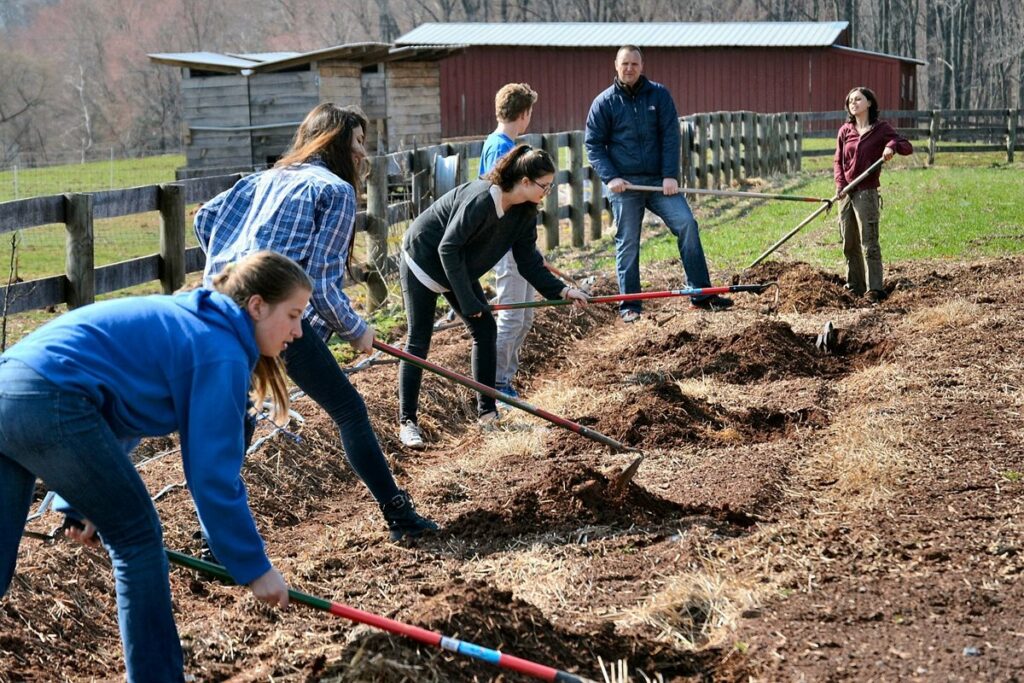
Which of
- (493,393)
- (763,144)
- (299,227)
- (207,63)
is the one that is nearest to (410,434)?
(493,393)

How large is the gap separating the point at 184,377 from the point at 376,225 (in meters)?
7.57

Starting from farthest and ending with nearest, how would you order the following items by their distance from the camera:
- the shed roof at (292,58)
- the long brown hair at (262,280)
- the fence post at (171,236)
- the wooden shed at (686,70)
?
the wooden shed at (686,70), the shed roof at (292,58), the fence post at (171,236), the long brown hair at (262,280)

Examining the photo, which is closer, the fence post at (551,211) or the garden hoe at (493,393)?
the garden hoe at (493,393)

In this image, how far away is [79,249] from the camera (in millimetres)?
7527

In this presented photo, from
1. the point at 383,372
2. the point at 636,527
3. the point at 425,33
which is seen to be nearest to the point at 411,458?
the point at 383,372

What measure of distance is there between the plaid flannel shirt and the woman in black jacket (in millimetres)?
1257

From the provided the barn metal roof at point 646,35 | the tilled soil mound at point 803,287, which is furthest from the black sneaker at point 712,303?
the barn metal roof at point 646,35

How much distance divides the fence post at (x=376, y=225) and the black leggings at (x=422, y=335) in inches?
150

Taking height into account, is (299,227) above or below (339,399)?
above

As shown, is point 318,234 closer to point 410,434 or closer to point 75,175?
point 410,434

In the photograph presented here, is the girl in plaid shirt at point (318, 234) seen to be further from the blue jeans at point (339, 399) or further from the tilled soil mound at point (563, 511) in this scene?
the tilled soil mound at point (563, 511)

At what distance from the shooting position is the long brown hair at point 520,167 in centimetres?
622

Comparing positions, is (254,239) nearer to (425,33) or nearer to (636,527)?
(636,527)

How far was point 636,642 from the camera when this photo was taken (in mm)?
4070
